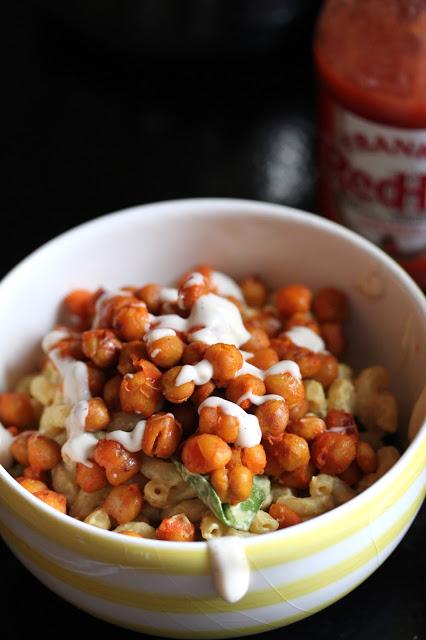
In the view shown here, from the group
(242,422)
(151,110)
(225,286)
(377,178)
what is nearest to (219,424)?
(242,422)

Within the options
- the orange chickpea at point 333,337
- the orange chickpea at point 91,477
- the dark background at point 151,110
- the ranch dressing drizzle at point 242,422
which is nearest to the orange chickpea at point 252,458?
the ranch dressing drizzle at point 242,422


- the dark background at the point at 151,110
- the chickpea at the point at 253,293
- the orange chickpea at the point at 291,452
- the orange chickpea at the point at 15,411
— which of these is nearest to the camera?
the orange chickpea at the point at 291,452

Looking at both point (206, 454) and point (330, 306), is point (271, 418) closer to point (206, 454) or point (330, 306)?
point (206, 454)

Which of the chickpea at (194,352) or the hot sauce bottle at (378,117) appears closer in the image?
the chickpea at (194,352)

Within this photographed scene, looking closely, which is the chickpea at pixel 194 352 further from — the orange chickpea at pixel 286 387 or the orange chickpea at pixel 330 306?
the orange chickpea at pixel 330 306

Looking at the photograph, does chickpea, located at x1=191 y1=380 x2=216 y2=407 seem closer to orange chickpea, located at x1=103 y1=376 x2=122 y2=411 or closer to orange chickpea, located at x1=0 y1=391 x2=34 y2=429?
orange chickpea, located at x1=103 y1=376 x2=122 y2=411

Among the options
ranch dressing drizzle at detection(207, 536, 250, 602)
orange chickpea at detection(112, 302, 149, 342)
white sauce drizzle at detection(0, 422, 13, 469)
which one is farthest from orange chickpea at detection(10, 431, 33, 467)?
ranch dressing drizzle at detection(207, 536, 250, 602)

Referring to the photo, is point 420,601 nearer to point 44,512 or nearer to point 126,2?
point 44,512

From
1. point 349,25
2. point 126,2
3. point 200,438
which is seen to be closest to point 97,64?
point 126,2
